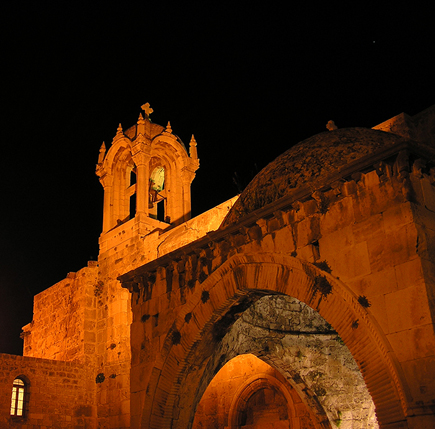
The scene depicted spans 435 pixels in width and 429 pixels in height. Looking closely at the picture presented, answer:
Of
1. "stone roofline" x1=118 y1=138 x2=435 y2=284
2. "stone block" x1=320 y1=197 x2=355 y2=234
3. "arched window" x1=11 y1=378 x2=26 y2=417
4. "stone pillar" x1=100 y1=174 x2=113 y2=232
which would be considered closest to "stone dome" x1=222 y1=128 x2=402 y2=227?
"stone roofline" x1=118 y1=138 x2=435 y2=284

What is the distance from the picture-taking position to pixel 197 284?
7781mm

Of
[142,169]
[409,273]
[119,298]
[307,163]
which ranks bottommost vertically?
[409,273]

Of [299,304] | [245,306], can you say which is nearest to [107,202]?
[299,304]

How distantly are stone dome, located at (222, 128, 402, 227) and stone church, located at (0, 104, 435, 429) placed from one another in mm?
23

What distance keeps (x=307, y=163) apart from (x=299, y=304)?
Result: 3393 millimetres

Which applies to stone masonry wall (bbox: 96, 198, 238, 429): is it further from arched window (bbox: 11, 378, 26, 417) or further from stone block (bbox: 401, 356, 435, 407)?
stone block (bbox: 401, 356, 435, 407)

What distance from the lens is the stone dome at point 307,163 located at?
23.6 feet

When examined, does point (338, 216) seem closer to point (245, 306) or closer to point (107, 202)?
point (245, 306)

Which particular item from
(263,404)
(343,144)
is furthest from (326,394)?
(343,144)

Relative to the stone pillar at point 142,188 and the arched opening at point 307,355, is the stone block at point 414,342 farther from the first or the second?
the stone pillar at point 142,188

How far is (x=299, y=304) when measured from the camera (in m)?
9.93

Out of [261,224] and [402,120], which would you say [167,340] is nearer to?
[261,224]

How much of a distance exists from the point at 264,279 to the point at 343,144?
2.08m

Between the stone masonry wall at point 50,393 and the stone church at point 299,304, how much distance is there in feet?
0.15
